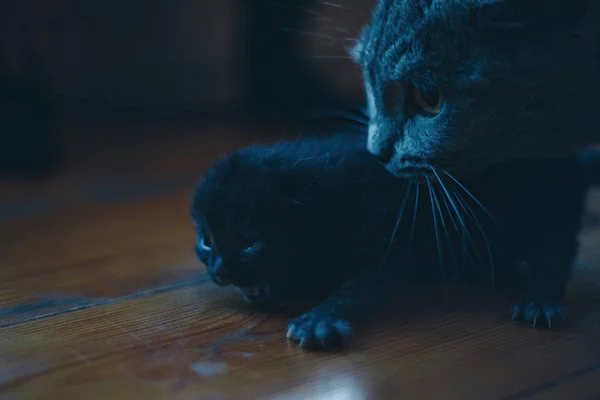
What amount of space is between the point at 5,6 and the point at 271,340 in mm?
1352

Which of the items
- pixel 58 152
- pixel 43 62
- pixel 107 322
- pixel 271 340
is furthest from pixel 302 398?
pixel 43 62

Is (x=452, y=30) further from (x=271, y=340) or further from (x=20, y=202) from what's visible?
(x=20, y=202)

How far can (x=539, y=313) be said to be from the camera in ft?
2.90

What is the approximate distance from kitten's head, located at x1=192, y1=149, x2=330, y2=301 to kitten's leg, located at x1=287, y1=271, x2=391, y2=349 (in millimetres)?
68

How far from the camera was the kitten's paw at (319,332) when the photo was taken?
2.68 ft

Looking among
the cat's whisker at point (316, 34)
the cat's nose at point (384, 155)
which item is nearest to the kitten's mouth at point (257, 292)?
the cat's nose at point (384, 155)

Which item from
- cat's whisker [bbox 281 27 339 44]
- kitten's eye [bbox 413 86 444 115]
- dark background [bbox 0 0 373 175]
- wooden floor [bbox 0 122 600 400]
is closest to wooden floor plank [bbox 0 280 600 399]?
wooden floor [bbox 0 122 600 400]

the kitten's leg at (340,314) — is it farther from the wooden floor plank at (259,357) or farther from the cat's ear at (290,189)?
the cat's ear at (290,189)

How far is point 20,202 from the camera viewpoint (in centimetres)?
146

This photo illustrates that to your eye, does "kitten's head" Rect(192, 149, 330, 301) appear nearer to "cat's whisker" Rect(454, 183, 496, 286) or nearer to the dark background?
"cat's whisker" Rect(454, 183, 496, 286)

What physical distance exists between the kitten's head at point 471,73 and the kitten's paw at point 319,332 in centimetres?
21

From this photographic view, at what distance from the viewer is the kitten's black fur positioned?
2.87 ft

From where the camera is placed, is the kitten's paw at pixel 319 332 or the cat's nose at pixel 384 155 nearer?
the kitten's paw at pixel 319 332

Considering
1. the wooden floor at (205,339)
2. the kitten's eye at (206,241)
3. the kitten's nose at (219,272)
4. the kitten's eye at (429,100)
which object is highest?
the kitten's eye at (429,100)
